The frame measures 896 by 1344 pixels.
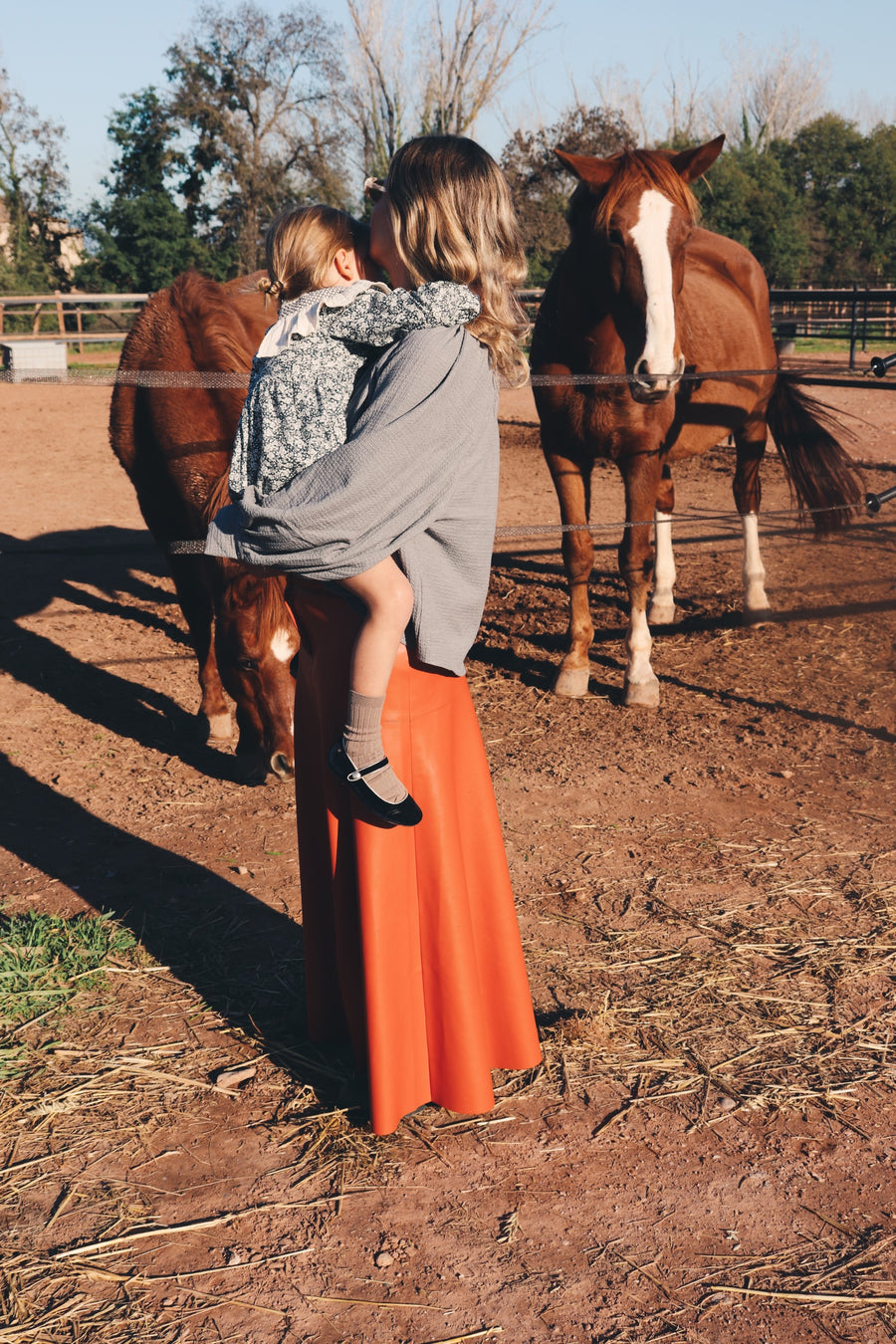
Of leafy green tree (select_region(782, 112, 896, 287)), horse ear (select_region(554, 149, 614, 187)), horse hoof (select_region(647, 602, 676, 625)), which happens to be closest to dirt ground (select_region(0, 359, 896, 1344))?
horse hoof (select_region(647, 602, 676, 625))

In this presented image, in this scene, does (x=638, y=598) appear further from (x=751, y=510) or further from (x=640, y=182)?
(x=640, y=182)

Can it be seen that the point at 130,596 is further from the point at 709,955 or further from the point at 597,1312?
the point at 597,1312

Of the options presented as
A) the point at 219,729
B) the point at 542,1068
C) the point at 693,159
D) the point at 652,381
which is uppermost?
the point at 693,159

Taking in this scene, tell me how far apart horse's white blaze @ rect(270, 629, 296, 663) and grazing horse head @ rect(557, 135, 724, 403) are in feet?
5.73

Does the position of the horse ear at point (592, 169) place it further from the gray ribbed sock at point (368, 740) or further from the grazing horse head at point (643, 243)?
the gray ribbed sock at point (368, 740)

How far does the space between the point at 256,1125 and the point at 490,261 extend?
1.69m

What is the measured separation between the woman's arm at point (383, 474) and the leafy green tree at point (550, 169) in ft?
83.6

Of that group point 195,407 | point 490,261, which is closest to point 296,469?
point 490,261

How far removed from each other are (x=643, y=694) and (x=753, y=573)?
54.5 inches

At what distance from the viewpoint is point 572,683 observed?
471 cm

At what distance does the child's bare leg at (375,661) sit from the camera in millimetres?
1706

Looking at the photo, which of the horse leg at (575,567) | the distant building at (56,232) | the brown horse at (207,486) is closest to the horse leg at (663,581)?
the horse leg at (575,567)

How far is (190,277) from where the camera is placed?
13.7 ft

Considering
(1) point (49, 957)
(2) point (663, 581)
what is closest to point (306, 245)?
(1) point (49, 957)
